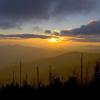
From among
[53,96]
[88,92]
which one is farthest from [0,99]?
[88,92]

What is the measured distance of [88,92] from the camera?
2243 inches

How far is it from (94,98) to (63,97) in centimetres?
411

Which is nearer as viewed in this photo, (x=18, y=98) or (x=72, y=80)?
(x=18, y=98)

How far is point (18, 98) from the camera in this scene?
2243 inches

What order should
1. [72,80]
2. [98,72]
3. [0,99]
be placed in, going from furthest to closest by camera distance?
[98,72] < [72,80] < [0,99]

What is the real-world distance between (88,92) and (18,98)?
9.26 meters

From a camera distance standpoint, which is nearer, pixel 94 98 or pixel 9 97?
pixel 94 98

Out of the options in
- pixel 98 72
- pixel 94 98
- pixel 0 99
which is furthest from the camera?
pixel 98 72

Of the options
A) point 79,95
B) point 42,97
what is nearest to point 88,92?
point 79,95

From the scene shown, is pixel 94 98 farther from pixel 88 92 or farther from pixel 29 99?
pixel 29 99

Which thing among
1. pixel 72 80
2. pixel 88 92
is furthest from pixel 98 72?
pixel 88 92

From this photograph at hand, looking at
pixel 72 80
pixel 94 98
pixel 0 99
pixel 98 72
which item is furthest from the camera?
pixel 98 72

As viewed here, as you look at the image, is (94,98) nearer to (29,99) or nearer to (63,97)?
(63,97)

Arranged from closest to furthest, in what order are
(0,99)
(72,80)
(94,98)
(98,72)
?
(94,98) < (0,99) < (72,80) < (98,72)
